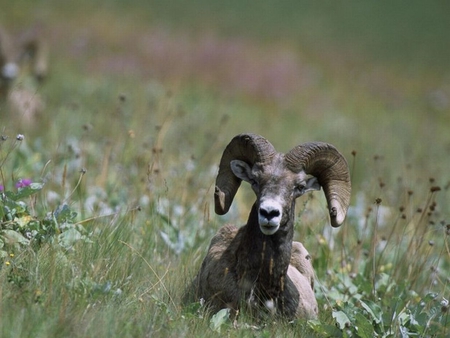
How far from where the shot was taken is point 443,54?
34906mm

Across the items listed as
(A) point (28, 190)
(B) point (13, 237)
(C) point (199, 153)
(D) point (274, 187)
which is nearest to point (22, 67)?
(C) point (199, 153)

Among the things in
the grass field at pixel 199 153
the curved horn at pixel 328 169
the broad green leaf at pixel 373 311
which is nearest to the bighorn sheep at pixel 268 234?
the curved horn at pixel 328 169

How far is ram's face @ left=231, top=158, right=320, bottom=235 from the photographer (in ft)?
20.6

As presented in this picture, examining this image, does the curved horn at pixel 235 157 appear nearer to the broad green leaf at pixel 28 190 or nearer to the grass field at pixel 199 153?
the grass field at pixel 199 153

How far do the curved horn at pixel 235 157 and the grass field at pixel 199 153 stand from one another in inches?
19.2

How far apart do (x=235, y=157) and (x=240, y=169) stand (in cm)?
12

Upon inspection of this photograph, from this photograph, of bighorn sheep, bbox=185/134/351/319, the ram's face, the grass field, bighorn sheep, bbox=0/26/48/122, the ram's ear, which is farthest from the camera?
bighorn sheep, bbox=0/26/48/122

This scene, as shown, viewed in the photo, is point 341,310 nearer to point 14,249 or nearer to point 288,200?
point 288,200

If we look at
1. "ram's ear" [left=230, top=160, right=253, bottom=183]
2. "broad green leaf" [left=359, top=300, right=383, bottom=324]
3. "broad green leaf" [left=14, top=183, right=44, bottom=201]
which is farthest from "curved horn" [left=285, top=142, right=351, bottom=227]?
"broad green leaf" [left=14, top=183, right=44, bottom=201]

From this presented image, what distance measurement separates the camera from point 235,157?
7.12 meters

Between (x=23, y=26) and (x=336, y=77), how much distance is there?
9663mm

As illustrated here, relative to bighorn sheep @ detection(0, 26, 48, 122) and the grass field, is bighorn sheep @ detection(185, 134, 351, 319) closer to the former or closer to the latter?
the grass field

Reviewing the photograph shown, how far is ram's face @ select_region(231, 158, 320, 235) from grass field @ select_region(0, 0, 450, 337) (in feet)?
2.23

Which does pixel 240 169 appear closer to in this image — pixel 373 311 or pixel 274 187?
pixel 274 187
